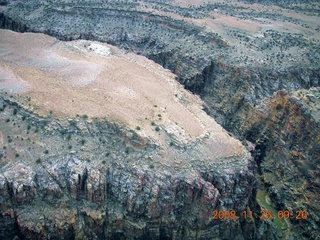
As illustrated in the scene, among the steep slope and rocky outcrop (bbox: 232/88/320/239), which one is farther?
rocky outcrop (bbox: 232/88/320/239)

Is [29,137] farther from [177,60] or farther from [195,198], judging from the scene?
[177,60]

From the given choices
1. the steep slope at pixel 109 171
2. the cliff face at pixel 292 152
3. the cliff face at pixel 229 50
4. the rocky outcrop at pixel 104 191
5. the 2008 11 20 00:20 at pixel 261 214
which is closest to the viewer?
the rocky outcrop at pixel 104 191

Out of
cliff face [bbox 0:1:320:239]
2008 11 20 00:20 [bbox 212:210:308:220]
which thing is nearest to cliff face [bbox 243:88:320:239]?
cliff face [bbox 0:1:320:239]

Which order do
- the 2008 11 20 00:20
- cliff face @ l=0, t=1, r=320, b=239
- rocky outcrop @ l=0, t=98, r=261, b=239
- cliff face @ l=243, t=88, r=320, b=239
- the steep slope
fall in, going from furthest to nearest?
1. cliff face @ l=0, t=1, r=320, b=239
2. cliff face @ l=243, t=88, r=320, b=239
3. the 2008 11 20 00:20
4. the steep slope
5. rocky outcrop @ l=0, t=98, r=261, b=239

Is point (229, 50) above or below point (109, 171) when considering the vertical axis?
above

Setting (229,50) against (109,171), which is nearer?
(109,171)

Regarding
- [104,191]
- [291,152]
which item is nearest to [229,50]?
[291,152]

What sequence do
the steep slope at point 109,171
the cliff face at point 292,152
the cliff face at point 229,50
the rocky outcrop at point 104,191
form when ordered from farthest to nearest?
1. the cliff face at point 229,50
2. the cliff face at point 292,152
3. the steep slope at point 109,171
4. the rocky outcrop at point 104,191

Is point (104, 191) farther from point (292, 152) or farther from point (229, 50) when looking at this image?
point (229, 50)

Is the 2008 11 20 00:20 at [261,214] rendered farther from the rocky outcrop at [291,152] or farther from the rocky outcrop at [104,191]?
the rocky outcrop at [104,191]

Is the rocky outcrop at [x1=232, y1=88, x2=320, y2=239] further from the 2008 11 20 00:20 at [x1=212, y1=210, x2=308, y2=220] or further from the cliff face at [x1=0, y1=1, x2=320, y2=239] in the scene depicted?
the 2008 11 20 00:20 at [x1=212, y1=210, x2=308, y2=220]

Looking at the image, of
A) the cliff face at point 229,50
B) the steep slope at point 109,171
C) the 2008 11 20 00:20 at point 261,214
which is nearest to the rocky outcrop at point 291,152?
the cliff face at point 229,50
